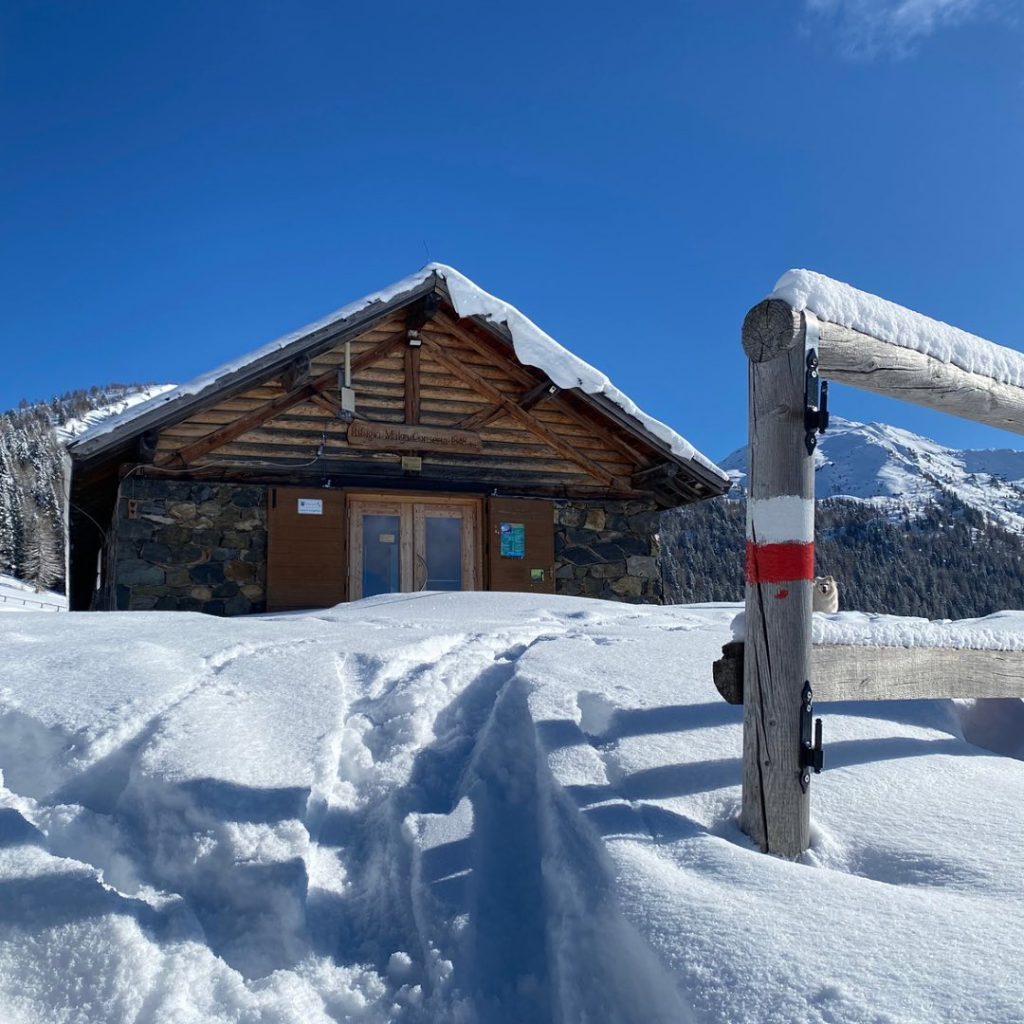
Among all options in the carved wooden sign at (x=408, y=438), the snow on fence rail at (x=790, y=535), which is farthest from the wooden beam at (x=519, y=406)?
the snow on fence rail at (x=790, y=535)

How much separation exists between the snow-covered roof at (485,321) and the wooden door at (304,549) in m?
1.65

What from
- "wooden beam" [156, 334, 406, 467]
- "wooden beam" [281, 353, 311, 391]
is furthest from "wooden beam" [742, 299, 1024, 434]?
"wooden beam" [156, 334, 406, 467]

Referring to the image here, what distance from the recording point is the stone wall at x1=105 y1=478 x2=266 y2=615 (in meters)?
9.38

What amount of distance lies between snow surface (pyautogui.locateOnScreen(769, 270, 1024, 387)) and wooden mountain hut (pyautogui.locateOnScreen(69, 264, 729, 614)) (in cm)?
687

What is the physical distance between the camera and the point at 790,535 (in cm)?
250

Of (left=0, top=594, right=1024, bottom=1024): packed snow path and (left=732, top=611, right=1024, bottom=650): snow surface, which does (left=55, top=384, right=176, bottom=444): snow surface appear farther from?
(left=732, top=611, right=1024, bottom=650): snow surface

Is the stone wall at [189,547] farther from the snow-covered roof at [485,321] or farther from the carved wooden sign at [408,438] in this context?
the carved wooden sign at [408,438]

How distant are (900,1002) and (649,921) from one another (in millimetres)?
576

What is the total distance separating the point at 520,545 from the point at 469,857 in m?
8.28

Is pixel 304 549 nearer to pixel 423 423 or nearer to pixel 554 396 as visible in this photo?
pixel 423 423

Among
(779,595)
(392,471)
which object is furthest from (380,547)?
(779,595)

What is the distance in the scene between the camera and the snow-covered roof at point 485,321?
8.77 m

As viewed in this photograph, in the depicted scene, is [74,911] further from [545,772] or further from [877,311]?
[877,311]

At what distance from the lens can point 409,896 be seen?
98.7 inches
